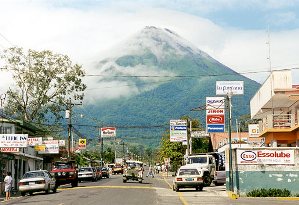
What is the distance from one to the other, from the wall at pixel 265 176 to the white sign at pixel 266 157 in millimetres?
158

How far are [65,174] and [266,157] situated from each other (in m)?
21.0

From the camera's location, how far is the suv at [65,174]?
45950 millimetres

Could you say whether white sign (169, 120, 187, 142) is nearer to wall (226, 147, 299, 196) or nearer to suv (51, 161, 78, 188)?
suv (51, 161, 78, 188)

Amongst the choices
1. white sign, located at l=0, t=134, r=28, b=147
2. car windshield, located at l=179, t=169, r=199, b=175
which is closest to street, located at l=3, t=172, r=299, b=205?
car windshield, located at l=179, t=169, r=199, b=175

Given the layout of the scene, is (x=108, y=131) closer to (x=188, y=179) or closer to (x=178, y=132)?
(x=178, y=132)

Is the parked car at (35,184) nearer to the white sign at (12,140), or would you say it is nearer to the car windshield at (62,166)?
the white sign at (12,140)

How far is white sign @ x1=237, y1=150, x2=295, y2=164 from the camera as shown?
97.6 feet

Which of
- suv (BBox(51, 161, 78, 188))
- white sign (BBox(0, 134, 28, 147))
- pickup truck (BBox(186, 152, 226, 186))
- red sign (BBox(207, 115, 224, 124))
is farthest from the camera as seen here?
suv (BBox(51, 161, 78, 188))

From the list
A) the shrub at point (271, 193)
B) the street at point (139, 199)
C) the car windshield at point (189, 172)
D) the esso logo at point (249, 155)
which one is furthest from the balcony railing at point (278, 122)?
the shrub at point (271, 193)

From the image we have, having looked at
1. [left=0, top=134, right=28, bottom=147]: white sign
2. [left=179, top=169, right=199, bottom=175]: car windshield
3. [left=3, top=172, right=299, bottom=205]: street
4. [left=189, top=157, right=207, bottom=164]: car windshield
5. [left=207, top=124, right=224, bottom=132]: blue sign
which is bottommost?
[left=3, top=172, right=299, bottom=205]: street

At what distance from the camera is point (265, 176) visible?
2988 cm

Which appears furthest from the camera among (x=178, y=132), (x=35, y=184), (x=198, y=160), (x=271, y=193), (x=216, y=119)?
(x=178, y=132)

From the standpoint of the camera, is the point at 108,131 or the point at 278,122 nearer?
the point at 278,122

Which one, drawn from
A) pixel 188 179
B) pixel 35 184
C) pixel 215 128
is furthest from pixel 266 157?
pixel 215 128
